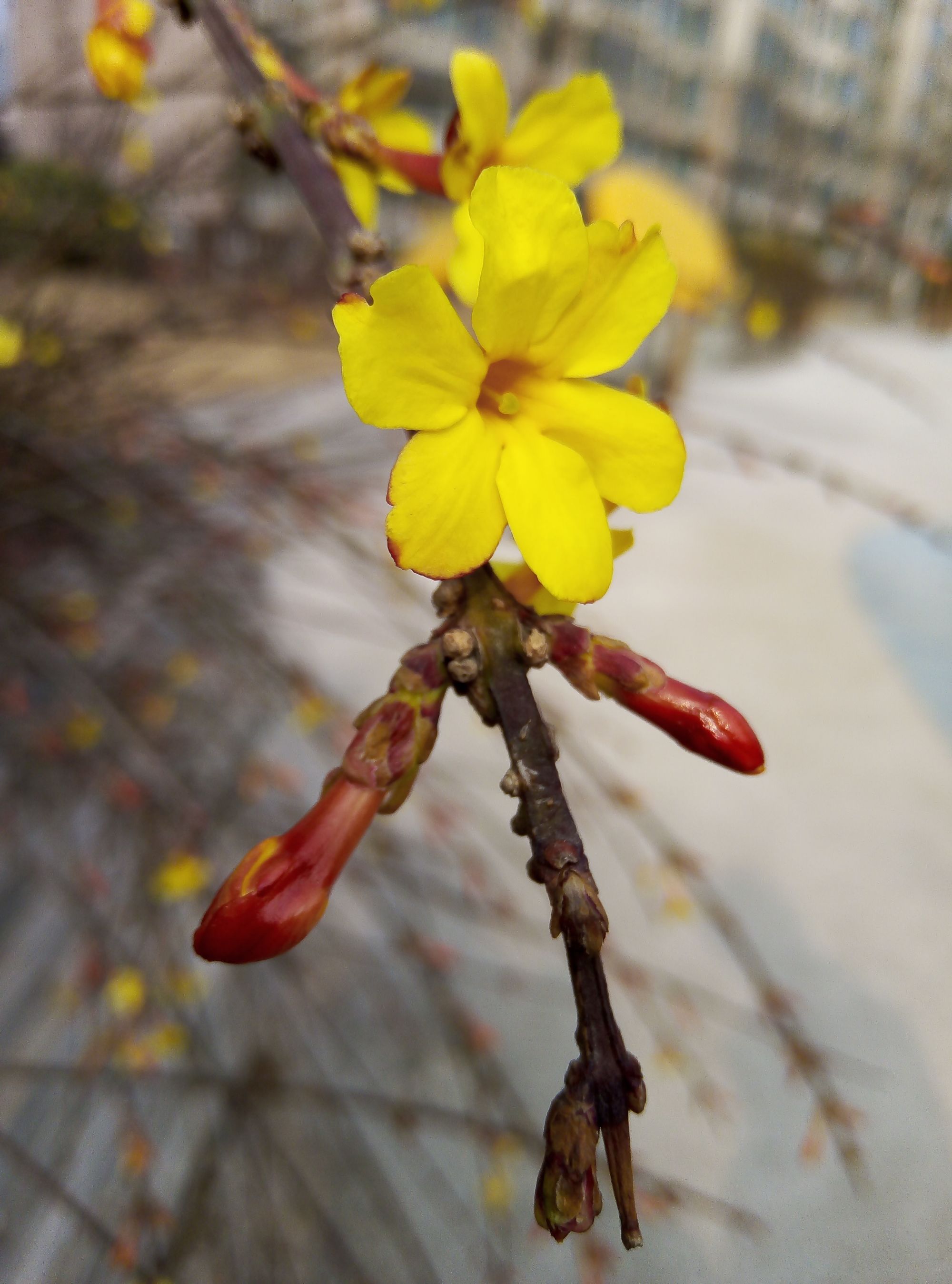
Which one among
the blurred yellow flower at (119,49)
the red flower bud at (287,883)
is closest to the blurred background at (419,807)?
the blurred yellow flower at (119,49)

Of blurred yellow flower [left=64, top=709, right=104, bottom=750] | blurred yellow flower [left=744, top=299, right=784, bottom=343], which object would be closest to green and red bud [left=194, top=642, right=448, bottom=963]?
blurred yellow flower [left=64, top=709, right=104, bottom=750]

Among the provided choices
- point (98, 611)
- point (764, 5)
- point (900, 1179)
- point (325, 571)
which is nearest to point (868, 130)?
point (764, 5)

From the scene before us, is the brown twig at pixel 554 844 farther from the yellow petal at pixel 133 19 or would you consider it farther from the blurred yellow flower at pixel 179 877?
the blurred yellow flower at pixel 179 877

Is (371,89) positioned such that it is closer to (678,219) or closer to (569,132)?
(569,132)

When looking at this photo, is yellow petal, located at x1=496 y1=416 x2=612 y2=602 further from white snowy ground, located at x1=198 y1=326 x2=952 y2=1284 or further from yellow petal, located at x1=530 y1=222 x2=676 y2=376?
white snowy ground, located at x1=198 y1=326 x2=952 y2=1284

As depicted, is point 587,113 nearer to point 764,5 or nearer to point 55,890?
point 55,890

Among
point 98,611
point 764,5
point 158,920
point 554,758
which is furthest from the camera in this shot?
point 764,5
